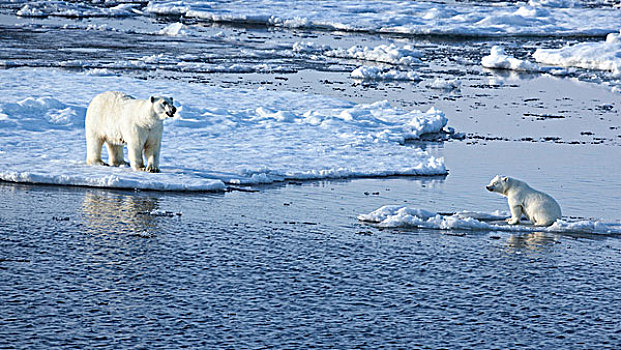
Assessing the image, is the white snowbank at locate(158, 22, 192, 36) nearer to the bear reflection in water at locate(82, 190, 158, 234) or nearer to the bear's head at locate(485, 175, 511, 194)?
the bear reflection in water at locate(82, 190, 158, 234)

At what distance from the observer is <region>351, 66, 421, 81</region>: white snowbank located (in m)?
21.2

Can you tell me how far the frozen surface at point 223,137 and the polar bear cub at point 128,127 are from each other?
23cm

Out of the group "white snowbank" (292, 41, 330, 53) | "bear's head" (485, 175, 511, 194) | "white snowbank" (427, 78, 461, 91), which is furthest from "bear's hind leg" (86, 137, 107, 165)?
"white snowbank" (292, 41, 330, 53)

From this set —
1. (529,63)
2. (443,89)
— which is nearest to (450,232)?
(443,89)

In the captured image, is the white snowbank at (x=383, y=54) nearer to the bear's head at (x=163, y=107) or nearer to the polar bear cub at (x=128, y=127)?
the polar bear cub at (x=128, y=127)

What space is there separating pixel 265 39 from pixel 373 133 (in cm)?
1737

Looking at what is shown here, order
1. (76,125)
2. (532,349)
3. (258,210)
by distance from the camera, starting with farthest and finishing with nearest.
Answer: (76,125) → (258,210) → (532,349)

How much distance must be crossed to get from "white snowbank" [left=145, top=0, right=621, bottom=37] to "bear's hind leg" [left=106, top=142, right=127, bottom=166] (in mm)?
24465

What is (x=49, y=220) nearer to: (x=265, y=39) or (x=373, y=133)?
(x=373, y=133)

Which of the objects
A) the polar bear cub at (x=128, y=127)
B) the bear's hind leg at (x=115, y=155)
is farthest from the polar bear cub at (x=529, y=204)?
the bear's hind leg at (x=115, y=155)

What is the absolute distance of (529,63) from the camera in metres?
24.1

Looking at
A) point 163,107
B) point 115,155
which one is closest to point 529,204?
point 163,107

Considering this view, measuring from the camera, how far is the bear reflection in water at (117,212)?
8.37m

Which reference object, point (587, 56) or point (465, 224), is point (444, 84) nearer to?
point (587, 56)
